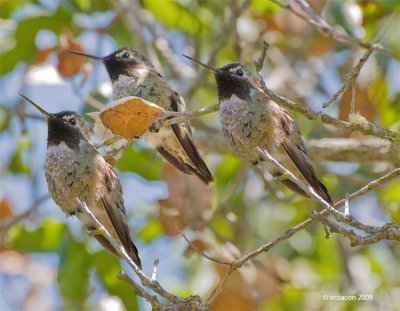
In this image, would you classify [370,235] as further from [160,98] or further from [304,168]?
[160,98]

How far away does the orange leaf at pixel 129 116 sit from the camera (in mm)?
4137

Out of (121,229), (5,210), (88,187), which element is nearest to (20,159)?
(5,210)

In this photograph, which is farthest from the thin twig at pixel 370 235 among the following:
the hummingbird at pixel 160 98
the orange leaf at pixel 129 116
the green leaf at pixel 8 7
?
the green leaf at pixel 8 7

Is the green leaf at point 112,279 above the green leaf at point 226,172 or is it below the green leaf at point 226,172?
above

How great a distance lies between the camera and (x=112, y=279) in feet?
18.3

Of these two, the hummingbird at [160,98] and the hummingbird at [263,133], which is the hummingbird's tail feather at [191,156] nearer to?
the hummingbird at [160,98]

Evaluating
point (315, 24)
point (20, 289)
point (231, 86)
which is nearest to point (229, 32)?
point (231, 86)

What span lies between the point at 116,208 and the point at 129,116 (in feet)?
1.99

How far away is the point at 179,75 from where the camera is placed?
7.34m

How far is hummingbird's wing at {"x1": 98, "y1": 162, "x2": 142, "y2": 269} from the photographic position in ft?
14.8

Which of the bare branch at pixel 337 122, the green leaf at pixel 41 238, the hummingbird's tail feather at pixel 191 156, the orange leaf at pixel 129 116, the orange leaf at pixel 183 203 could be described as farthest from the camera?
the green leaf at pixel 41 238

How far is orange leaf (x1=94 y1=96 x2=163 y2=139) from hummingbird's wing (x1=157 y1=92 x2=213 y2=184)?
3.43 ft

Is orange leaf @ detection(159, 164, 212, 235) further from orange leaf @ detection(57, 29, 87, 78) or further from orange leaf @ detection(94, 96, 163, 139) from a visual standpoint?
orange leaf @ detection(94, 96, 163, 139)

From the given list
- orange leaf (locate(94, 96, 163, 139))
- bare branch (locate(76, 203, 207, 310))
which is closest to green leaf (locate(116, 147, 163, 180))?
orange leaf (locate(94, 96, 163, 139))
